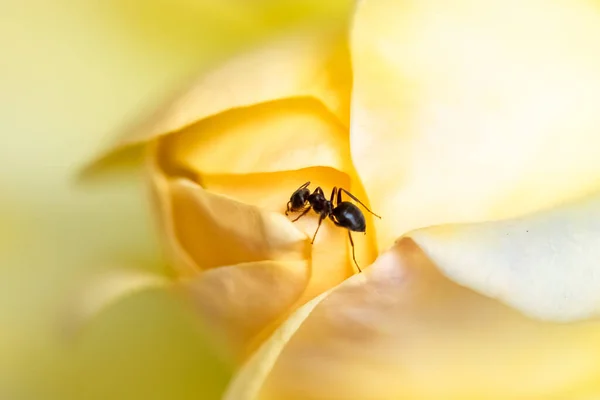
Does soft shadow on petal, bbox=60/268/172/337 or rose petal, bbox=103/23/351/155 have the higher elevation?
rose petal, bbox=103/23/351/155

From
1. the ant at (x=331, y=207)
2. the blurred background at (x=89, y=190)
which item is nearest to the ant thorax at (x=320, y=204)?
the ant at (x=331, y=207)

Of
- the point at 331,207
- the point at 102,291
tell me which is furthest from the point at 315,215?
the point at 102,291

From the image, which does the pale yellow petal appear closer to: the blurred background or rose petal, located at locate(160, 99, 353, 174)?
rose petal, located at locate(160, 99, 353, 174)

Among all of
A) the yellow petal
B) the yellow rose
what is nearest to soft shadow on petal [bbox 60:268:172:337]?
the yellow rose

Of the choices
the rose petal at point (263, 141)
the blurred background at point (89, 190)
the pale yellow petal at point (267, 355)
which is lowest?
the pale yellow petal at point (267, 355)

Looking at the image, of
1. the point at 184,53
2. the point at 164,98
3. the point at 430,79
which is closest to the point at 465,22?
the point at 430,79

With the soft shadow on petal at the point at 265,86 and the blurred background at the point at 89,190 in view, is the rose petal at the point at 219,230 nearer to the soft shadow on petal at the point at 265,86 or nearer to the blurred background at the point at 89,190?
the soft shadow on petal at the point at 265,86
